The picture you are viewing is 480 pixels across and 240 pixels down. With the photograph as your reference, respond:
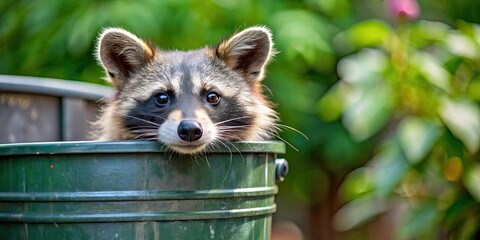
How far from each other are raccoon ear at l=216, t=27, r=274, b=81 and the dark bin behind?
933mm

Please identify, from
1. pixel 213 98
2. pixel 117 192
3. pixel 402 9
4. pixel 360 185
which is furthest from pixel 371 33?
pixel 117 192

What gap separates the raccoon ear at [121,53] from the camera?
4133 mm

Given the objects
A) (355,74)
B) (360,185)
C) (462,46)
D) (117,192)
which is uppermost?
(117,192)

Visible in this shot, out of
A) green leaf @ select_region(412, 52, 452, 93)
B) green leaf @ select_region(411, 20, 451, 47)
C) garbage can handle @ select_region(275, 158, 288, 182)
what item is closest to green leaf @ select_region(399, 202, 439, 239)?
green leaf @ select_region(412, 52, 452, 93)

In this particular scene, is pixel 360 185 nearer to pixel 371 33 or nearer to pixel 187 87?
pixel 371 33

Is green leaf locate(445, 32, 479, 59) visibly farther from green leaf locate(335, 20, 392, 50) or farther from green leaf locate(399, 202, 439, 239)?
green leaf locate(399, 202, 439, 239)

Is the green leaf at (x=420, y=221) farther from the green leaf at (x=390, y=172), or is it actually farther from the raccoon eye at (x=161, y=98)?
the raccoon eye at (x=161, y=98)

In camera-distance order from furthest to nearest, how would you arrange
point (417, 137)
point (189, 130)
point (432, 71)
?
1. point (432, 71)
2. point (417, 137)
3. point (189, 130)

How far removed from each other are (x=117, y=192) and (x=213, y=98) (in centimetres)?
104

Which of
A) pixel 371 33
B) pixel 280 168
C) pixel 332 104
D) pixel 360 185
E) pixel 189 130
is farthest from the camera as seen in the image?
pixel 360 185

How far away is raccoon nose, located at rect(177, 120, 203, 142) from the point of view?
360cm

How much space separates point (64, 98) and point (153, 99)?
136cm

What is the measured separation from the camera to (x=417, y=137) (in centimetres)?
516

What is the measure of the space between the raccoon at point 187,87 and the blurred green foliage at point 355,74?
1.06 meters
